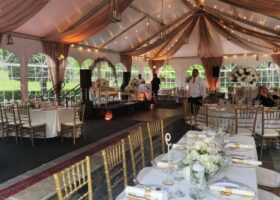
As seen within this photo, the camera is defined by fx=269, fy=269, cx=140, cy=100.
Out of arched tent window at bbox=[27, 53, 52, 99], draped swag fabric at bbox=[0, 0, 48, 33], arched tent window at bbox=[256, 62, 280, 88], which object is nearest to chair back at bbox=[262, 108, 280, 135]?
draped swag fabric at bbox=[0, 0, 48, 33]

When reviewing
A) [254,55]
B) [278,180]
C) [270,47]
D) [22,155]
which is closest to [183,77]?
[254,55]

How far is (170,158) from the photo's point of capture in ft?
7.80

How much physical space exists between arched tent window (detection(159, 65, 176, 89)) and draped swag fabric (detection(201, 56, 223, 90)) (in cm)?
259

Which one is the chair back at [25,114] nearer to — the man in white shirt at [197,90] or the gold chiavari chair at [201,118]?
the gold chiavari chair at [201,118]

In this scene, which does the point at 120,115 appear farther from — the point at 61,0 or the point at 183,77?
the point at 183,77

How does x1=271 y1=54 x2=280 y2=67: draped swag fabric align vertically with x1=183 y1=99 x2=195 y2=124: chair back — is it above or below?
above

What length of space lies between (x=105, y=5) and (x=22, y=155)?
5.03 meters

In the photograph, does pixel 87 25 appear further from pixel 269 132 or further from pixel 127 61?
pixel 127 61

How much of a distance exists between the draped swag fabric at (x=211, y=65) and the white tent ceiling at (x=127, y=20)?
2385 millimetres

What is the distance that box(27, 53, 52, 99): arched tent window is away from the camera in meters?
9.92

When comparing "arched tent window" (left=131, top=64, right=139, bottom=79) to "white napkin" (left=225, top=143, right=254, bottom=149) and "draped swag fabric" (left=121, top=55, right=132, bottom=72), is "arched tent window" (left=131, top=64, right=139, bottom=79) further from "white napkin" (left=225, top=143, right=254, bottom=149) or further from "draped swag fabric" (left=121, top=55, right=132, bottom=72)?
"white napkin" (left=225, top=143, right=254, bottom=149)

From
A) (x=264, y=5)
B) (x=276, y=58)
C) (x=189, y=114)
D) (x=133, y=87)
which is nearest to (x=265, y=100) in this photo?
(x=189, y=114)

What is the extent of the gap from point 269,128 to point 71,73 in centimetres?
894

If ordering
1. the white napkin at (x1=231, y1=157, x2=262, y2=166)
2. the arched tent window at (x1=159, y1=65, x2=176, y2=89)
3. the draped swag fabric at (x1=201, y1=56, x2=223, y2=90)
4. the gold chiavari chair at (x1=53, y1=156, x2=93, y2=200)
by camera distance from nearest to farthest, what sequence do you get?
the gold chiavari chair at (x1=53, y1=156, x2=93, y2=200), the white napkin at (x1=231, y1=157, x2=262, y2=166), the draped swag fabric at (x1=201, y1=56, x2=223, y2=90), the arched tent window at (x1=159, y1=65, x2=176, y2=89)
